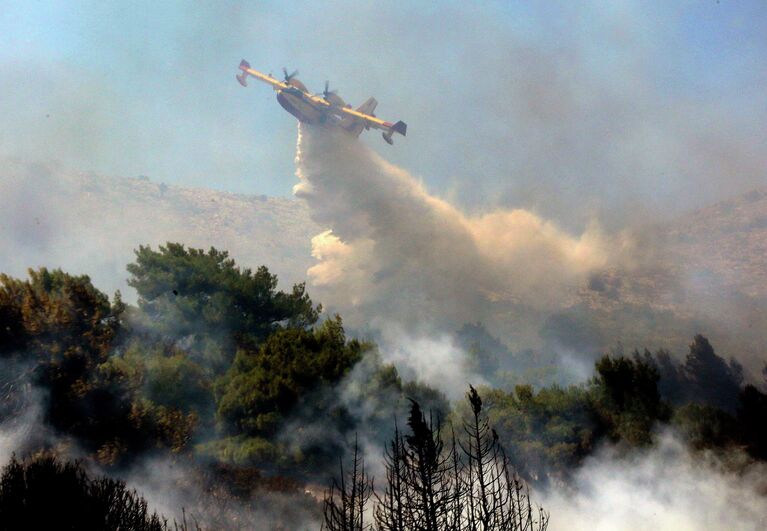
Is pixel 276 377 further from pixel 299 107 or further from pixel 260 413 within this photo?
pixel 299 107

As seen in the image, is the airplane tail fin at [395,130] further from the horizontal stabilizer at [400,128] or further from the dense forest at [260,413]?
the dense forest at [260,413]

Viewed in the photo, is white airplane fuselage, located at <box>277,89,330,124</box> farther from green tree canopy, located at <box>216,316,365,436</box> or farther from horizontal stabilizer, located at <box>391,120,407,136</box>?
green tree canopy, located at <box>216,316,365,436</box>

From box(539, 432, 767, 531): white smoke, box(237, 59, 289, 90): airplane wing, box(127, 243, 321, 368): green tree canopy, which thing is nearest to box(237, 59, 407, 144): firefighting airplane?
box(237, 59, 289, 90): airplane wing

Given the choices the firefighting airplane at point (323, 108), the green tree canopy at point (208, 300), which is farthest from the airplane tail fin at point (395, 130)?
the green tree canopy at point (208, 300)

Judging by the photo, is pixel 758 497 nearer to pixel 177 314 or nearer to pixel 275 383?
pixel 275 383

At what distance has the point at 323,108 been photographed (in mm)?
52281

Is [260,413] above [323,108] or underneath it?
underneath

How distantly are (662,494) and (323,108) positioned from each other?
4193cm

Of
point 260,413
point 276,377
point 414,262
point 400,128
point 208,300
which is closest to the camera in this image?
point 260,413

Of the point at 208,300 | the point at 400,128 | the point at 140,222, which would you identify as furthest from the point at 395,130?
the point at 140,222

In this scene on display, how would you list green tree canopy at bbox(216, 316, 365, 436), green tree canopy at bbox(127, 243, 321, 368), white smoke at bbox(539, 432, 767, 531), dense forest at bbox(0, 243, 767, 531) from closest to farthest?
white smoke at bbox(539, 432, 767, 531), dense forest at bbox(0, 243, 767, 531), green tree canopy at bbox(216, 316, 365, 436), green tree canopy at bbox(127, 243, 321, 368)

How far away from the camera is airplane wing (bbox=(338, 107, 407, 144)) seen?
1955 inches

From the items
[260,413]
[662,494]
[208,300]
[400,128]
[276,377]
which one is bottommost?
[662,494]

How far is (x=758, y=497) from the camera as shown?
19.6m
